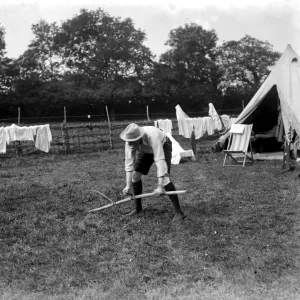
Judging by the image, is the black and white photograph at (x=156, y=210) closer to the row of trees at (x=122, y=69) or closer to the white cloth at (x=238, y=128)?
the white cloth at (x=238, y=128)

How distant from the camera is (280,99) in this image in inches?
420

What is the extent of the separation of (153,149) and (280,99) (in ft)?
22.7

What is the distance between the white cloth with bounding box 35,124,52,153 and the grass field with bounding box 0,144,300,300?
5.55 m

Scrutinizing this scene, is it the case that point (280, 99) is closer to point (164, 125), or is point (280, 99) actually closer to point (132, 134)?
point (164, 125)

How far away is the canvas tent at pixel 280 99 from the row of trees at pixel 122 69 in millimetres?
19942

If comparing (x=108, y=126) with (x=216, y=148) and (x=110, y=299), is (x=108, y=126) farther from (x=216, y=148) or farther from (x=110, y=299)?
(x=110, y=299)

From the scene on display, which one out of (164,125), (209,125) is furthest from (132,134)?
(209,125)

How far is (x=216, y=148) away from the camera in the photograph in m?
12.8

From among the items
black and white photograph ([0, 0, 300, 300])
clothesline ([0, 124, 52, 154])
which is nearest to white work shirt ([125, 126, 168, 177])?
black and white photograph ([0, 0, 300, 300])

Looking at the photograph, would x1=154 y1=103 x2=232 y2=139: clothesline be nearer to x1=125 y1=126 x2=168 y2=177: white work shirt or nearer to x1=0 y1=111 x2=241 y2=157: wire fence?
x1=0 y1=111 x2=241 y2=157: wire fence

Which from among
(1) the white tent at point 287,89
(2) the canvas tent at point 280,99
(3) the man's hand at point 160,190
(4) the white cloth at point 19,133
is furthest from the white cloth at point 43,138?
(3) the man's hand at point 160,190

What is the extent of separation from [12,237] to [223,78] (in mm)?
35196

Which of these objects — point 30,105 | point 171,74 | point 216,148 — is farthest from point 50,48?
point 216,148

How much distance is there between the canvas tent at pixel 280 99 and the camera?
10.2 m
